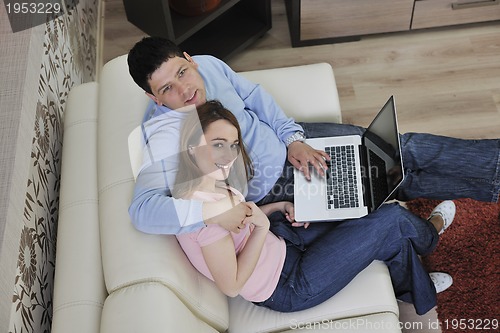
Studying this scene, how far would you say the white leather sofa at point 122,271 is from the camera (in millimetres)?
1381

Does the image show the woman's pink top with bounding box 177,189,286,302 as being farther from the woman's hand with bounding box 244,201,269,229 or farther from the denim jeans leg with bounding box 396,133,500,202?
the denim jeans leg with bounding box 396,133,500,202

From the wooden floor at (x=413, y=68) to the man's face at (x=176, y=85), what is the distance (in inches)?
39.0

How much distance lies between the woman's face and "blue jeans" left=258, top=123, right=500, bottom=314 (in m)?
0.30

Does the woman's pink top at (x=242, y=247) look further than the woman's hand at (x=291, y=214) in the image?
No

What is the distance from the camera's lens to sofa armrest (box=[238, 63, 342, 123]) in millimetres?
1934

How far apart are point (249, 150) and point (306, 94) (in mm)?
304

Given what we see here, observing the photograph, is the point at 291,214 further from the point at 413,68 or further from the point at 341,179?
the point at 413,68

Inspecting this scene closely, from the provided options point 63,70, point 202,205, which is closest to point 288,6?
point 63,70

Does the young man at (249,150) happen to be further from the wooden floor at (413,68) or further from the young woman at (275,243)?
the wooden floor at (413,68)

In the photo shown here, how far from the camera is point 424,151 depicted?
6.08 ft

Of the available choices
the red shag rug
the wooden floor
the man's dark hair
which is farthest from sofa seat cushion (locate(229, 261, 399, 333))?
the wooden floor

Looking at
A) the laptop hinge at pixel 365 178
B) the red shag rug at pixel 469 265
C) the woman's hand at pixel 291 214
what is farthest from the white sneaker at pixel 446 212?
the woman's hand at pixel 291 214

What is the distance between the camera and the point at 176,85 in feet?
5.25

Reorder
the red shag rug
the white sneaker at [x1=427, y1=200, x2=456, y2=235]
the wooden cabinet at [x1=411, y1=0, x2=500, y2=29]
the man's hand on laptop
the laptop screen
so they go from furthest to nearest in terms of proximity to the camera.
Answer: the wooden cabinet at [x1=411, y1=0, x2=500, y2=29] → the white sneaker at [x1=427, y1=200, x2=456, y2=235] → the red shag rug → the man's hand on laptop → the laptop screen
